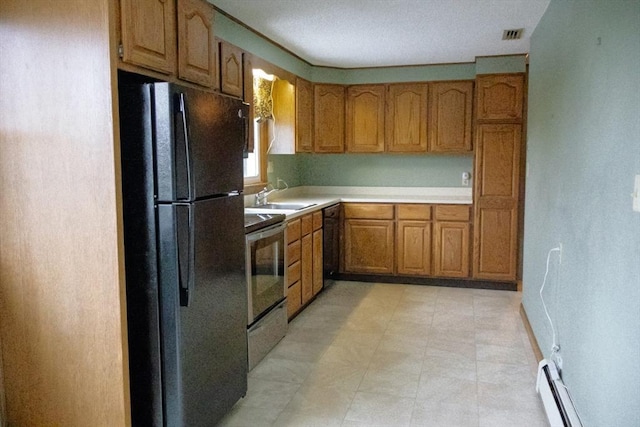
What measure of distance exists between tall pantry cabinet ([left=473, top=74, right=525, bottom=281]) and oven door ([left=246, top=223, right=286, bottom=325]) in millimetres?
2390

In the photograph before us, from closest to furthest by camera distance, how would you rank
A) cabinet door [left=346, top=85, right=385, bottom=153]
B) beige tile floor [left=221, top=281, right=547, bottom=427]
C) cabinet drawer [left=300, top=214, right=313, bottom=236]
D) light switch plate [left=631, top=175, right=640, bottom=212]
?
light switch plate [left=631, top=175, right=640, bottom=212] < beige tile floor [left=221, top=281, right=547, bottom=427] < cabinet drawer [left=300, top=214, right=313, bottom=236] < cabinet door [left=346, top=85, right=385, bottom=153]

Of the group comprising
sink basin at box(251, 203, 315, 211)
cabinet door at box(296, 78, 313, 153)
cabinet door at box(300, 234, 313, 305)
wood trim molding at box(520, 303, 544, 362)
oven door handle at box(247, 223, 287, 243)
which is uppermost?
cabinet door at box(296, 78, 313, 153)

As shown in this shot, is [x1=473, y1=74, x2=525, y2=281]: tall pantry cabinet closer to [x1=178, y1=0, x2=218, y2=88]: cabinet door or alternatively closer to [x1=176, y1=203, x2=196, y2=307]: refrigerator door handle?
[x1=178, y1=0, x2=218, y2=88]: cabinet door

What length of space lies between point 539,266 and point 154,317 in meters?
2.54

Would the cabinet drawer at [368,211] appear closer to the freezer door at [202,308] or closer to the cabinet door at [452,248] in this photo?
the cabinet door at [452,248]

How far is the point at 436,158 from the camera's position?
5.77m

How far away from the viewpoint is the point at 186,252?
2.13m

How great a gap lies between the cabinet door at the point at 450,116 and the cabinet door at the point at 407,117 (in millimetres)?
84

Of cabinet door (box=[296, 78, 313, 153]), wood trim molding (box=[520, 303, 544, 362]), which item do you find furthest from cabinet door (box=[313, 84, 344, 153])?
wood trim molding (box=[520, 303, 544, 362])

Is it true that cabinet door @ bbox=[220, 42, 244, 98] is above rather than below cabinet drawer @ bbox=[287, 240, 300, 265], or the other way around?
above

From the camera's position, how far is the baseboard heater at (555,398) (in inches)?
90.8

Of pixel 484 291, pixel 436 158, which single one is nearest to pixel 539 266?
pixel 484 291

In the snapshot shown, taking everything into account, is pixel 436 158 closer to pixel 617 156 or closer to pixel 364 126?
pixel 364 126

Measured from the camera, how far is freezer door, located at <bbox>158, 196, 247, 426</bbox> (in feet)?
6.97
